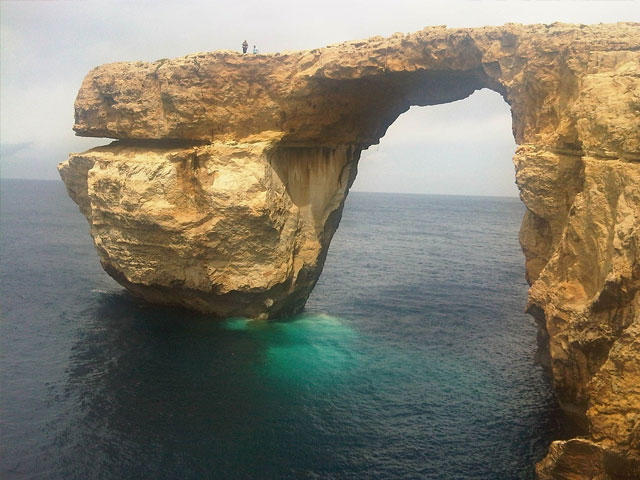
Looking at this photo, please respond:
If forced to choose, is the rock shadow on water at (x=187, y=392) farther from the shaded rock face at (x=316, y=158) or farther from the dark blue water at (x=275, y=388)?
the shaded rock face at (x=316, y=158)

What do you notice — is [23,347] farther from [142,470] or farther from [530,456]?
[530,456]

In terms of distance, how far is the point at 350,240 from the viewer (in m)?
63.2

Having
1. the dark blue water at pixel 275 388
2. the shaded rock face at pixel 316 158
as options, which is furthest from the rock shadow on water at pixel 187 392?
the shaded rock face at pixel 316 158

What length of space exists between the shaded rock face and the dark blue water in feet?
6.83

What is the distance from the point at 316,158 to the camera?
98.0 ft

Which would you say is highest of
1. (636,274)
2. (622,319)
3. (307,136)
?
(307,136)

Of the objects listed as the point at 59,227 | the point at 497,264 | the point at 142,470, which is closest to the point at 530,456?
the point at 142,470

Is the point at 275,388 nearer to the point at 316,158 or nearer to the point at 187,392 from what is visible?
the point at 187,392

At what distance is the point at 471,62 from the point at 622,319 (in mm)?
12366

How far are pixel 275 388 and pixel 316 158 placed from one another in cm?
1297

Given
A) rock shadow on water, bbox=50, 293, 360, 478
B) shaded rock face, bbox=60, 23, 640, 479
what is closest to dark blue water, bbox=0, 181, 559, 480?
rock shadow on water, bbox=50, 293, 360, 478

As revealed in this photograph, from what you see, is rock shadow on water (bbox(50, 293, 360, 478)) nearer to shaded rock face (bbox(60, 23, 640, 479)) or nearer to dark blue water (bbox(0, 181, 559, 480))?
dark blue water (bbox(0, 181, 559, 480))

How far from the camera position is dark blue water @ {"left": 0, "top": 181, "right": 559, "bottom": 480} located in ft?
54.9

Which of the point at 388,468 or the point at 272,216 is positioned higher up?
the point at 272,216
